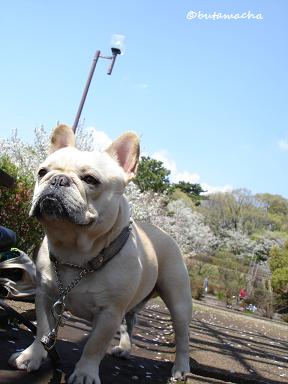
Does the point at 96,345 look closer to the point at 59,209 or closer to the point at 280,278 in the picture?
the point at 59,209

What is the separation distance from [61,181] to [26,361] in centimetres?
97

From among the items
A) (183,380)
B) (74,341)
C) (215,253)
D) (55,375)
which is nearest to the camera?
(55,375)

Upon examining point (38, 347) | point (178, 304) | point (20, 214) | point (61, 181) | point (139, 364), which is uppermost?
point (61, 181)

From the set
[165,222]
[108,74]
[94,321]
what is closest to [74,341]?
[94,321]

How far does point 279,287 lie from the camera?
26.3 m

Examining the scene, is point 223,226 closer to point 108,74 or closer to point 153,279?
point 108,74

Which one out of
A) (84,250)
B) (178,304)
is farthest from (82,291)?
(178,304)

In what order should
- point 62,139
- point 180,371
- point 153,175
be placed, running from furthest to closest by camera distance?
point 153,175 → point 180,371 → point 62,139

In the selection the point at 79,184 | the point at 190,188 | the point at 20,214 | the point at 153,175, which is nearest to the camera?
the point at 79,184

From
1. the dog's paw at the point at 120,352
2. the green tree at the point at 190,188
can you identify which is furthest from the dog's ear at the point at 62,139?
the green tree at the point at 190,188

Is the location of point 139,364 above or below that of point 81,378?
below

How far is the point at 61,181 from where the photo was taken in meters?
2.37

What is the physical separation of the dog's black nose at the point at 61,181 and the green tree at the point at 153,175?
41819mm

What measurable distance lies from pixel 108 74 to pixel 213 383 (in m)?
10.4
